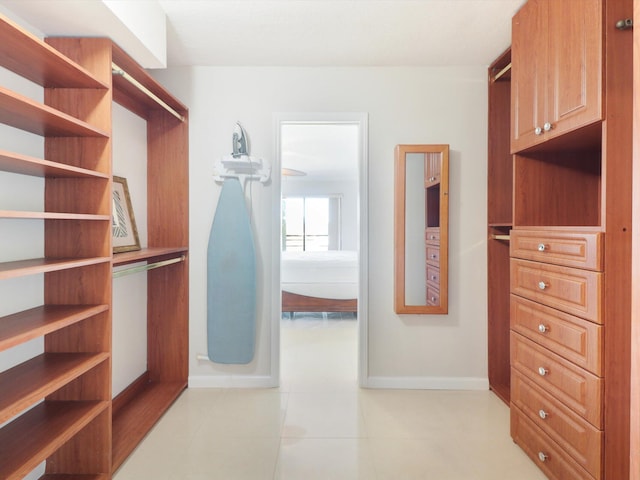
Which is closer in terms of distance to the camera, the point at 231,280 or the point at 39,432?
the point at 39,432

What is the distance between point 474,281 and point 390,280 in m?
0.64

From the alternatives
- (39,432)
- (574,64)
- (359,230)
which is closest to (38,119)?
(39,432)

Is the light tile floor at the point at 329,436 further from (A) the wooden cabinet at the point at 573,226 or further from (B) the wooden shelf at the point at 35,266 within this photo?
(B) the wooden shelf at the point at 35,266

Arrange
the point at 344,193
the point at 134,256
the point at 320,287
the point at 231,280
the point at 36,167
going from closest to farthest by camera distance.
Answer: the point at 36,167 < the point at 134,256 < the point at 231,280 < the point at 320,287 < the point at 344,193

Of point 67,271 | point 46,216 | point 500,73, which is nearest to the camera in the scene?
point 46,216

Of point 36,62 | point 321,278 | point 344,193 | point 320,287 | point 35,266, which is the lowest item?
point 320,287

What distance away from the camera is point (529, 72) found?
6.21 feet

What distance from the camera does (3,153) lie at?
3.82 feet

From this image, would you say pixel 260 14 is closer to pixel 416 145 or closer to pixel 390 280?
pixel 416 145

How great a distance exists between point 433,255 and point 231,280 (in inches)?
59.9

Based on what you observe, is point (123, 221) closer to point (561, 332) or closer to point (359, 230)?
point (359, 230)

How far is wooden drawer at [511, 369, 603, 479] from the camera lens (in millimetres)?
1476

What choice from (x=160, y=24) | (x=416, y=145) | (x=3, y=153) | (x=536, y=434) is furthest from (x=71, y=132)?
(x=536, y=434)

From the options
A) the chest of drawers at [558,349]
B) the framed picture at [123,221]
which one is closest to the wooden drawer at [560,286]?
the chest of drawers at [558,349]
